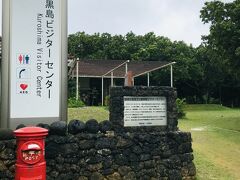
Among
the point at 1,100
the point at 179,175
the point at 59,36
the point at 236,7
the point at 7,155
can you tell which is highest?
the point at 236,7

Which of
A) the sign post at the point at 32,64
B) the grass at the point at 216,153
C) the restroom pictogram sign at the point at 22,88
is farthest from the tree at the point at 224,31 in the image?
the restroom pictogram sign at the point at 22,88

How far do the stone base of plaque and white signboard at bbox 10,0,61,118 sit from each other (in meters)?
1.18

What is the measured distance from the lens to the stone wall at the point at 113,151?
684 cm

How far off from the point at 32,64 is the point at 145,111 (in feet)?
7.87

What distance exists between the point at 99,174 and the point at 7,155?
1696mm

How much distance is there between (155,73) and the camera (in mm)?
40188

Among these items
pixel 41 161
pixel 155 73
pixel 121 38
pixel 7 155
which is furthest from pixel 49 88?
pixel 121 38

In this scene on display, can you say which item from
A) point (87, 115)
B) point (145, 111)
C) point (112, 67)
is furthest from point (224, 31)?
point (145, 111)

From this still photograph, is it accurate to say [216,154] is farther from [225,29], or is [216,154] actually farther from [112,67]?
[112,67]

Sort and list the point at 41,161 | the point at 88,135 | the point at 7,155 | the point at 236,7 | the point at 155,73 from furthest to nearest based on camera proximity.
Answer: the point at 155,73, the point at 236,7, the point at 88,135, the point at 7,155, the point at 41,161

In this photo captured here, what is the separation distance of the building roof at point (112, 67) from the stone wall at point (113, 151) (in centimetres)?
1887

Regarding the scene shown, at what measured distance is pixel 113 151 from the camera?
23.6 feet

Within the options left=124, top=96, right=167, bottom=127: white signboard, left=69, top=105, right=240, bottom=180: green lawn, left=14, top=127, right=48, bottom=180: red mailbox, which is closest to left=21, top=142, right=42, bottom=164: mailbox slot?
left=14, top=127, right=48, bottom=180: red mailbox

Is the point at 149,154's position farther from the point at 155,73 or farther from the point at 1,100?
the point at 155,73
